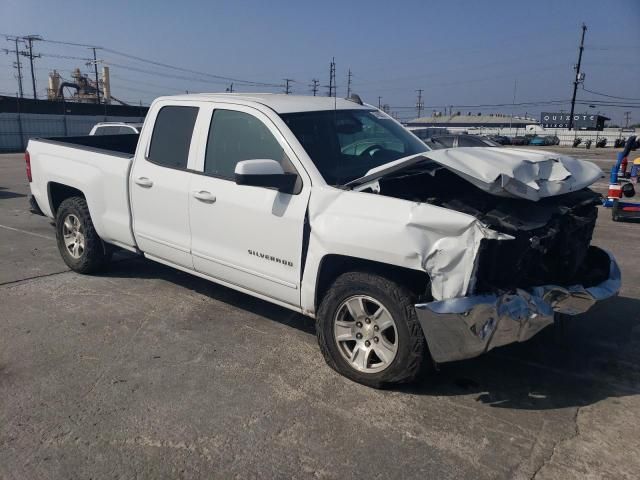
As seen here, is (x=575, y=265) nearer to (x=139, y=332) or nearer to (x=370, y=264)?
(x=370, y=264)

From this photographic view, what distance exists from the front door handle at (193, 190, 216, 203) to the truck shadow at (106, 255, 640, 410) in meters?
1.17

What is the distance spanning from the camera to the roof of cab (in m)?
4.46

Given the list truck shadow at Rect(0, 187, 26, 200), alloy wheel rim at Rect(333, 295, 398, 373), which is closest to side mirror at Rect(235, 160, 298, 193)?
alloy wheel rim at Rect(333, 295, 398, 373)

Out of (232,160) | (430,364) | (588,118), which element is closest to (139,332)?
(232,160)

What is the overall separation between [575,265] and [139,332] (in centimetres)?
339

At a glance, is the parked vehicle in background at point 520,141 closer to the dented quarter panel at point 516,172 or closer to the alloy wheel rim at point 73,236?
the alloy wheel rim at point 73,236

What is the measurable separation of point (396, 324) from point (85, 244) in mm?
3896

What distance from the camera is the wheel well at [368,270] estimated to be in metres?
3.54

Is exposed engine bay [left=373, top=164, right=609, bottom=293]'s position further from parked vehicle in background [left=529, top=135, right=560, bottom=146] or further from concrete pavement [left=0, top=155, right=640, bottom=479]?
parked vehicle in background [left=529, top=135, right=560, bottom=146]

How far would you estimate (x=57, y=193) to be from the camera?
6.41 meters

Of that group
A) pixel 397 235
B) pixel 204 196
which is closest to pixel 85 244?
pixel 204 196

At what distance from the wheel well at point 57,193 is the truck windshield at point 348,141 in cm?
329

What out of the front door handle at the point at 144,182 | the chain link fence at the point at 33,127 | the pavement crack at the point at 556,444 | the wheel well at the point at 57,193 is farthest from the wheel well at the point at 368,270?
the chain link fence at the point at 33,127

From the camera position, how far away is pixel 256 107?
14.3 feet
